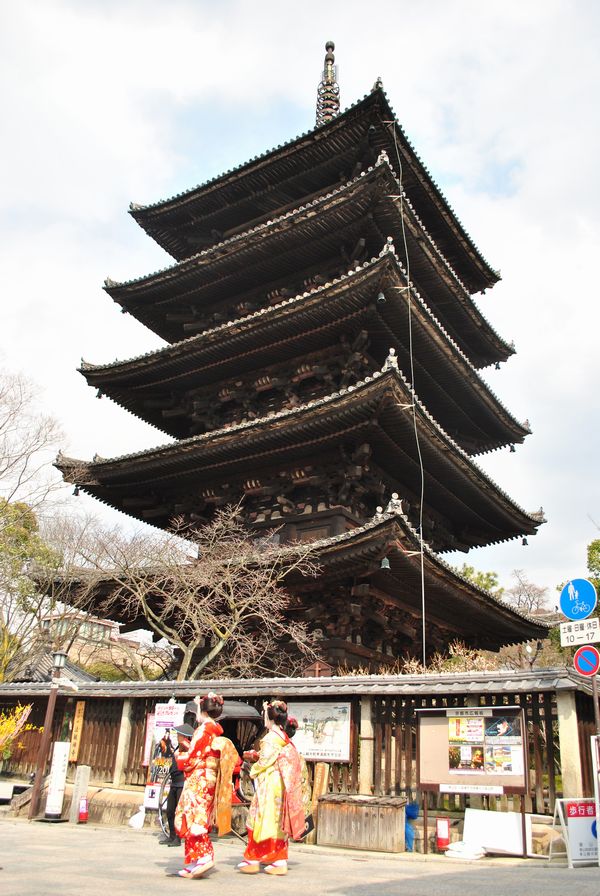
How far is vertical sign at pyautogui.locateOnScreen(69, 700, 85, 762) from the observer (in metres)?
13.5

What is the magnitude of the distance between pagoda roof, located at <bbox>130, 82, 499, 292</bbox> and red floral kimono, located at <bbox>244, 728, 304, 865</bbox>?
16451 millimetres

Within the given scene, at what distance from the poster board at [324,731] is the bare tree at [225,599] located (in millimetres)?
3277

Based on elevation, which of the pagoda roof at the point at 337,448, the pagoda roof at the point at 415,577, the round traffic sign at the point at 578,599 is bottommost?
the round traffic sign at the point at 578,599

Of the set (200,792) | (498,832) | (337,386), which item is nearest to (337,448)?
(337,386)

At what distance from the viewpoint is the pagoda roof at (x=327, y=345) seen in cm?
1658

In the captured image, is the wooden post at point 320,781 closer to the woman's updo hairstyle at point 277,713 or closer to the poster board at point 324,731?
the poster board at point 324,731

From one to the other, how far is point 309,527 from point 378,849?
8.18 metres

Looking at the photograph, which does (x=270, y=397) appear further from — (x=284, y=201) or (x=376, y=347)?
(x=284, y=201)

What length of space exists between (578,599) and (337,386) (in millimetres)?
10531

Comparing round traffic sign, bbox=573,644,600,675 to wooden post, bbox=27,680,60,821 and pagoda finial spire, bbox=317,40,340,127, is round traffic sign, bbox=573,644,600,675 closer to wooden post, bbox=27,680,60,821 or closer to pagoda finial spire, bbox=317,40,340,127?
wooden post, bbox=27,680,60,821

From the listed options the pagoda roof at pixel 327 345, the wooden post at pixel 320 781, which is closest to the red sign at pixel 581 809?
the wooden post at pixel 320 781

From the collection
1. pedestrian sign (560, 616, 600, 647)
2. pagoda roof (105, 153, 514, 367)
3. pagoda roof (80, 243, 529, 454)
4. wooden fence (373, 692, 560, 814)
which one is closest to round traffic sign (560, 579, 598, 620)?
pedestrian sign (560, 616, 600, 647)

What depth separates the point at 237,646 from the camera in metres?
15.7

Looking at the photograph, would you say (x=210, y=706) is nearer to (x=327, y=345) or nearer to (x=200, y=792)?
(x=200, y=792)
